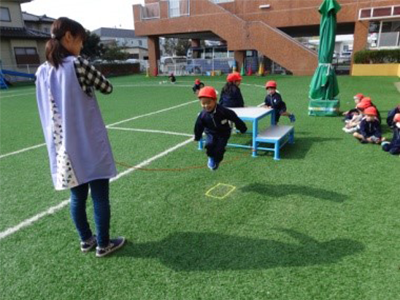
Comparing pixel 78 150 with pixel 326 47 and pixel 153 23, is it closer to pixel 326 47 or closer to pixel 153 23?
pixel 326 47

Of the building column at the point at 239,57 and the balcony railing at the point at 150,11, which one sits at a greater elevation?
the balcony railing at the point at 150,11

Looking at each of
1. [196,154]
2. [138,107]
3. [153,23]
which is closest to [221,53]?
[153,23]

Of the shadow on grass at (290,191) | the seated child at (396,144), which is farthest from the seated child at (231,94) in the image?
the seated child at (396,144)

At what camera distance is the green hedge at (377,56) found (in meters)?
18.0

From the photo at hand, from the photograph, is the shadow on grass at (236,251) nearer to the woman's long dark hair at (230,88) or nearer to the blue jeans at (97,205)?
the blue jeans at (97,205)

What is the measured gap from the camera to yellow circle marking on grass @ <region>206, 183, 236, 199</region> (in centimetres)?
411

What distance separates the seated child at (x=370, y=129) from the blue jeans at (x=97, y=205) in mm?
5139

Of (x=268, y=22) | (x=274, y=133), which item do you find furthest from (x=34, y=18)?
(x=274, y=133)

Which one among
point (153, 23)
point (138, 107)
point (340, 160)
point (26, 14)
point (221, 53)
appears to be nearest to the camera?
point (340, 160)

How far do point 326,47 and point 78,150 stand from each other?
792 cm

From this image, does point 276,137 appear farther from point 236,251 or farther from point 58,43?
point 58,43

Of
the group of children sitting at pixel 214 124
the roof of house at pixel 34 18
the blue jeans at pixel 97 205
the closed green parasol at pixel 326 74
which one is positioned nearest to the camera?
the blue jeans at pixel 97 205

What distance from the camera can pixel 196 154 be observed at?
5.75m

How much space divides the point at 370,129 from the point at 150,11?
965 inches
